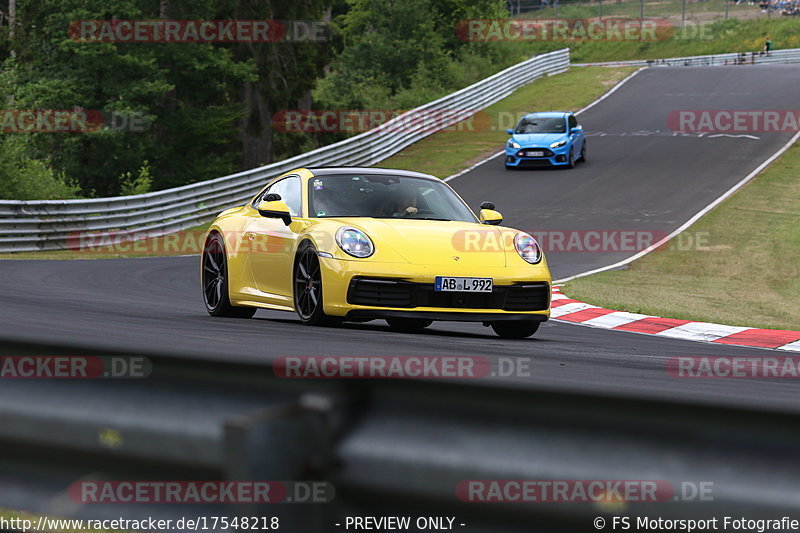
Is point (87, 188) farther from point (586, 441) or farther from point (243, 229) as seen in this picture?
point (586, 441)

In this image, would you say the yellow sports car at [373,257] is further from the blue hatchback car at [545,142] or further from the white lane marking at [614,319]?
the blue hatchback car at [545,142]

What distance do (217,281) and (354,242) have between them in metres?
2.37

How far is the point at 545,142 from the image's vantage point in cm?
3045

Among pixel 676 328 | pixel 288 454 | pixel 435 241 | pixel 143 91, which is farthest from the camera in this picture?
pixel 143 91

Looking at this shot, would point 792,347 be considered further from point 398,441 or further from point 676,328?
point 398,441

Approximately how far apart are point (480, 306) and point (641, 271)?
388 inches

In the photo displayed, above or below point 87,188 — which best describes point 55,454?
above

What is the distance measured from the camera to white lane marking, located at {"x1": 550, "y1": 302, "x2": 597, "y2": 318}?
1305 cm

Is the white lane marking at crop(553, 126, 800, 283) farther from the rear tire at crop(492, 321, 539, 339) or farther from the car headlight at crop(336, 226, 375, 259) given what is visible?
the car headlight at crop(336, 226, 375, 259)

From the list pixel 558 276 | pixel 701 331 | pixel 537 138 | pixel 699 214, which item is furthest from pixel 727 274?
pixel 537 138

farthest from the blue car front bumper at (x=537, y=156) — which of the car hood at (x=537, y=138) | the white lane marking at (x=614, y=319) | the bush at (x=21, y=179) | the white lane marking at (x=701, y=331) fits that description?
the white lane marking at (x=701, y=331)

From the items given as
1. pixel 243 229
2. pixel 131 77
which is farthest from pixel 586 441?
pixel 131 77

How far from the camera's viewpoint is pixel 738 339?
35.8ft

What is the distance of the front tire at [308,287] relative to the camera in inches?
347
